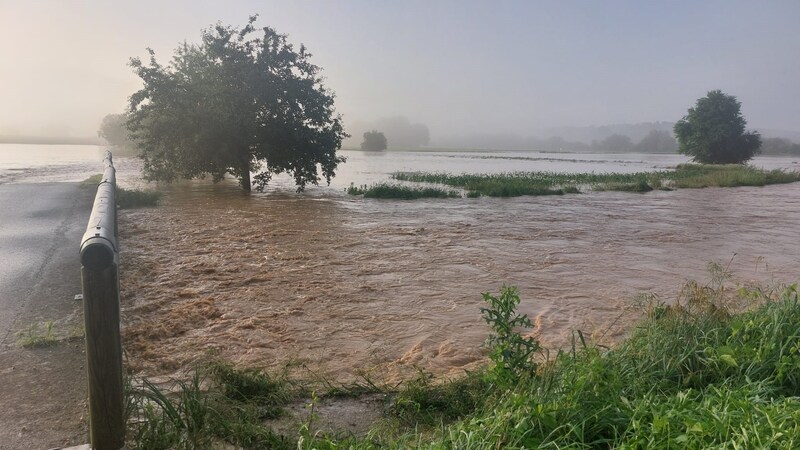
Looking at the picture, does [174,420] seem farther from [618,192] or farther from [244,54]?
[618,192]

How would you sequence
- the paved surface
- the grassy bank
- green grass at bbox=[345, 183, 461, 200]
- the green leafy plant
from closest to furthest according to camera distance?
the paved surface → the green leafy plant → green grass at bbox=[345, 183, 461, 200] → the grassy bank

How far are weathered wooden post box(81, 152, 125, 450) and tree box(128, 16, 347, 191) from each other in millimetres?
18110

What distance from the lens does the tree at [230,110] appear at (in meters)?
20.2

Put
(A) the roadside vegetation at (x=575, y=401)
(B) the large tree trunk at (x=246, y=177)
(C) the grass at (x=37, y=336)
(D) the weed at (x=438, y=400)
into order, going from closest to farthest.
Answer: (A) the roadside vegetation at (x=575, y=401)
(D) the weed at (x=438, y=400)
(C) the grass at (x=37, y=336)
(B) the large tree trunk at (x=246, y=177)

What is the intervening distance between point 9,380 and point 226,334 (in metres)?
2.16

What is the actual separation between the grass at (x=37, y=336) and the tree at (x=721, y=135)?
63.2m

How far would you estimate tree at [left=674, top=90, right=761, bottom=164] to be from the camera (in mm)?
56969

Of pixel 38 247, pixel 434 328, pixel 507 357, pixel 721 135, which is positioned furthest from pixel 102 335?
pixel 721 135

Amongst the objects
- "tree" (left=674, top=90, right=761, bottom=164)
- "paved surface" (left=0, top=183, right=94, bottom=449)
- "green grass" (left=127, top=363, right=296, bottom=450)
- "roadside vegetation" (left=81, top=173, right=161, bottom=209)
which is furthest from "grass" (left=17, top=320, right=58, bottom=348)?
"tree" (left=674, top=90, right=761, bottom=164)

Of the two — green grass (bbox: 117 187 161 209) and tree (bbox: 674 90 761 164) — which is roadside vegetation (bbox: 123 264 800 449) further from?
tree (bbox: 674 90 761 164)

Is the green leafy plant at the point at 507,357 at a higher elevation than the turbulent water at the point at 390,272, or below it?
higher

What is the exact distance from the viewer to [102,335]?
282 centimetres

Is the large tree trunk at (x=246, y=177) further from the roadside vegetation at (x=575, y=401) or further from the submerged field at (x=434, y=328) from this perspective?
the roadside vegetation at (x=575, y=401)

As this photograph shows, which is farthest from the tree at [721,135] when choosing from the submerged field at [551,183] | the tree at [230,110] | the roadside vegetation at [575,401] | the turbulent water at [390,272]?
the roadside vegetation at [575,401]
